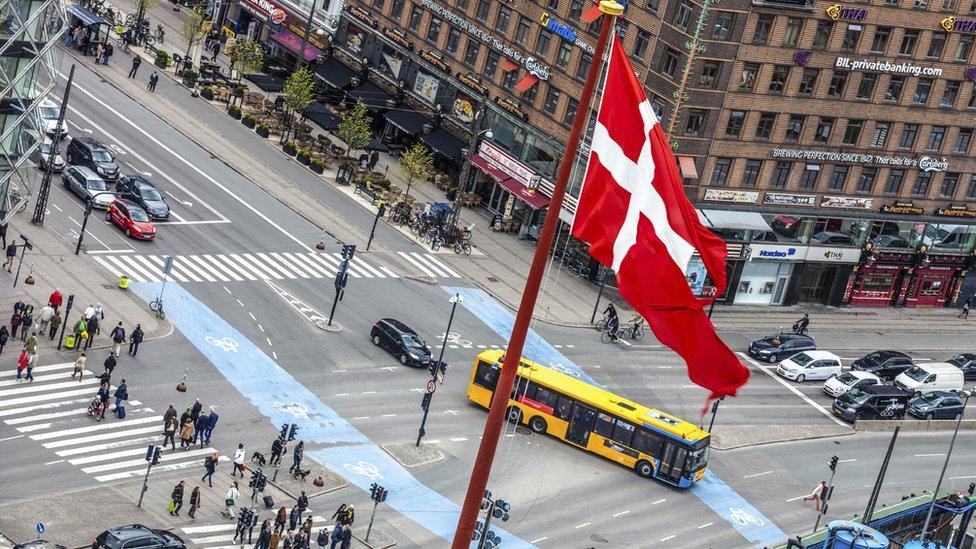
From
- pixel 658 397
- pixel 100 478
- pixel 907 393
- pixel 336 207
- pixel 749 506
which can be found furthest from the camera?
pixel 336 207

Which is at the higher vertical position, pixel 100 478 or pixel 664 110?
pixel 664 110

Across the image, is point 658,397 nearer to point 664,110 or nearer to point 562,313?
point 562,313

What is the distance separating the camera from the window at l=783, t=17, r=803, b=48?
101 m

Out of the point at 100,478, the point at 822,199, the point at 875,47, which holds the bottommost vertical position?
the point at 100,478

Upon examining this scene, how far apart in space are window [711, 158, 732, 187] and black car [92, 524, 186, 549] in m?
54.8

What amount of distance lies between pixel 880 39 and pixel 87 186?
170 feet

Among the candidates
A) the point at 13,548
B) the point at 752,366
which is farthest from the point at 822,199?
the point at 13,548

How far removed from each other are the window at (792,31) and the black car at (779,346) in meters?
18.8

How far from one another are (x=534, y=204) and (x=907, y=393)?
27.0m

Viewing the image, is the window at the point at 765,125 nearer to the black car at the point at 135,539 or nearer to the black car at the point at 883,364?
the black car at the point at 883,364

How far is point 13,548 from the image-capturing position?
5681 centimetres

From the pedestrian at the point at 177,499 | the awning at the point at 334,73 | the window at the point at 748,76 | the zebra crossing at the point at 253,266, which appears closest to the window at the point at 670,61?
the window at the point at 748,76

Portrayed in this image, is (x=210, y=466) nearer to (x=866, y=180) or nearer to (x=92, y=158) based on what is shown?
(x=92, y=158)

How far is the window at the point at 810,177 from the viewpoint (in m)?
107
